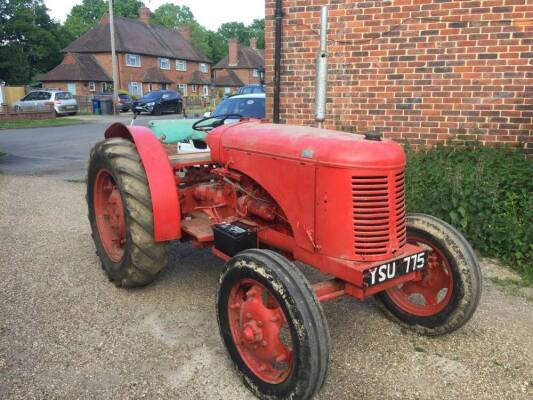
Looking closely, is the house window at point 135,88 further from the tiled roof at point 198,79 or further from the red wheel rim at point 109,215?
the red wheel rim at point 109,215

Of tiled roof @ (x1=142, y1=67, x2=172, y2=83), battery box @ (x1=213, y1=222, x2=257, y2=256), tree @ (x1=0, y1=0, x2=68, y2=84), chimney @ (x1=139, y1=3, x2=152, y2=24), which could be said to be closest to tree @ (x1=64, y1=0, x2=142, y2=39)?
chimney @ (x1=139, y1=3, x2=152, y2=24)

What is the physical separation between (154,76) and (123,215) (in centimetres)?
4200

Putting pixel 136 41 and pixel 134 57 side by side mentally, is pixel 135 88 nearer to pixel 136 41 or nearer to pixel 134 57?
pixel 134 57

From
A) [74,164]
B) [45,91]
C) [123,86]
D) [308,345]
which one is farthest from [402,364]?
[123,86]

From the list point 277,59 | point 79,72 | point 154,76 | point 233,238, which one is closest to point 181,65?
point 154,76

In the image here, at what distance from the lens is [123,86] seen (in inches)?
1585

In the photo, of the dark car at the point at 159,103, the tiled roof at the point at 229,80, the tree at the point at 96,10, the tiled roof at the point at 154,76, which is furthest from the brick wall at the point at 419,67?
the tree at the point at 96,10

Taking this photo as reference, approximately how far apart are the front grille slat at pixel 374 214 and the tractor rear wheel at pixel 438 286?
1.67ft

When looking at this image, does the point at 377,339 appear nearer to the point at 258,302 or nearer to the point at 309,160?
the point at 258,302

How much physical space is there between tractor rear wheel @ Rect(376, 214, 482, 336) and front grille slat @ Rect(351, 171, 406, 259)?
0.51 metres

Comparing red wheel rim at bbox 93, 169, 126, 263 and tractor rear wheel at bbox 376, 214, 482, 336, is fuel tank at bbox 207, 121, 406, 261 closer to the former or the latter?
tractor rear wheel at bbox 376, 214, 482, 336

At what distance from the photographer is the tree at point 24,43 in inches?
1563

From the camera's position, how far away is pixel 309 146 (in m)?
2.68

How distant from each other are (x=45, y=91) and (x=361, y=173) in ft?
87.7
